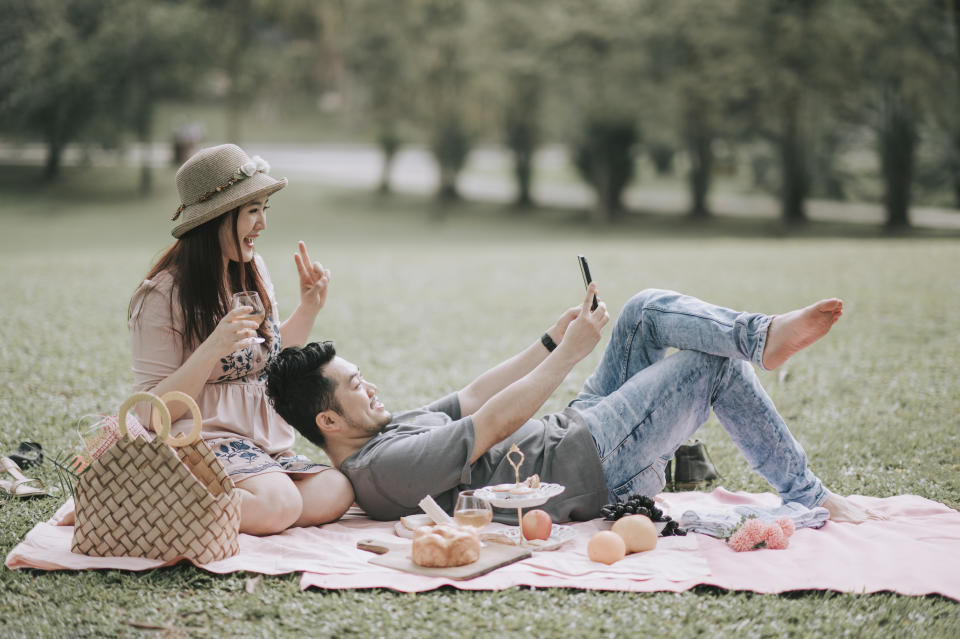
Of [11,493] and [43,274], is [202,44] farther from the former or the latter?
[11,493]

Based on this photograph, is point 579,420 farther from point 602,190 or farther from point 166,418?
point 602,190

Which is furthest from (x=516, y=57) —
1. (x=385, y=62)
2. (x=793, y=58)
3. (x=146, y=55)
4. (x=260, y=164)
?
(x=260, y=164)

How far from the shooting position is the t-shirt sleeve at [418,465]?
3.57 meters

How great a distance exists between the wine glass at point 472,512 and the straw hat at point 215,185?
1.51 metres

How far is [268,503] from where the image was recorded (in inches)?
144

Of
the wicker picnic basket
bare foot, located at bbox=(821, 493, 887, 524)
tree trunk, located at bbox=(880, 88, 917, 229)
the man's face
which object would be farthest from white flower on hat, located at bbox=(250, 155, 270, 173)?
tree trunk, located at bbox=(880, 88, 917, 229)

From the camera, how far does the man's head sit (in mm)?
3688

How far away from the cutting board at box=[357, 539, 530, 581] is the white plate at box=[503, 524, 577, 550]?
0.17 feet

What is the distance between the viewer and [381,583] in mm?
3307

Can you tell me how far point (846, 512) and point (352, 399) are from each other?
6.97ft

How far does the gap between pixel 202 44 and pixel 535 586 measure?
90.8ft

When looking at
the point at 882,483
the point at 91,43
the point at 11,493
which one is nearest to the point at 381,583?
the point at 11,493

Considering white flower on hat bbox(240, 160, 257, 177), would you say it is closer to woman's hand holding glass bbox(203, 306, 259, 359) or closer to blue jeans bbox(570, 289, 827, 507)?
woman's hand holding glass bbox(203, 306, 259, 359)

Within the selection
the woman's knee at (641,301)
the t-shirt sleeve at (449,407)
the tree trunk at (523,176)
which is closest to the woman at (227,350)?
the t-shirt sleeve at (449,407)
